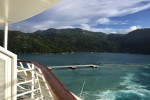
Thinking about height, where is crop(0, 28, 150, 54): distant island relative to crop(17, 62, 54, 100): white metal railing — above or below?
above

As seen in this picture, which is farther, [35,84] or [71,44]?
[71,44]

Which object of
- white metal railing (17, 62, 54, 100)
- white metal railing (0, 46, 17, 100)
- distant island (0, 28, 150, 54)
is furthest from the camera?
distant island (0, 28, 150, 54)

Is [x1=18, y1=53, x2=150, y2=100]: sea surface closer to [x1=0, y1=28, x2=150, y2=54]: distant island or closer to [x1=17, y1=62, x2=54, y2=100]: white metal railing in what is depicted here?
[x1=17, y1=62, x2=54, y2=100]: white metal railing

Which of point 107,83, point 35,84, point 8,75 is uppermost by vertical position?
point 8,75

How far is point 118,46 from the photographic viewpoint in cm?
14012

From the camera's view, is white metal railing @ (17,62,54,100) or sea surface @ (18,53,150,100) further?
sea surface @ (18,53,150,100)

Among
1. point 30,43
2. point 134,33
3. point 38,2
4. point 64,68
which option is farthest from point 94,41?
point 38,2

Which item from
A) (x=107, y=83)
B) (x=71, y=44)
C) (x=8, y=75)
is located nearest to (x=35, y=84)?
(x=8, y=75)

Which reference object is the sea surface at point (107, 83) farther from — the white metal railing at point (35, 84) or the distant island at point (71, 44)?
the distant island at point (71, 44)

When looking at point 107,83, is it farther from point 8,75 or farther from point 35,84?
point 8,75

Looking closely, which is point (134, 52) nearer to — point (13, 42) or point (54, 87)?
point (13, 42)

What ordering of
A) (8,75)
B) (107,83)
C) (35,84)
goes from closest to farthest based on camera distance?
(8,75) → (35,84) → (107,83)

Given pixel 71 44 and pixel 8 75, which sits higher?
pixel 71 44

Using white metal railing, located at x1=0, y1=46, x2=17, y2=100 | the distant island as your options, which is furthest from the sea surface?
the distant island
